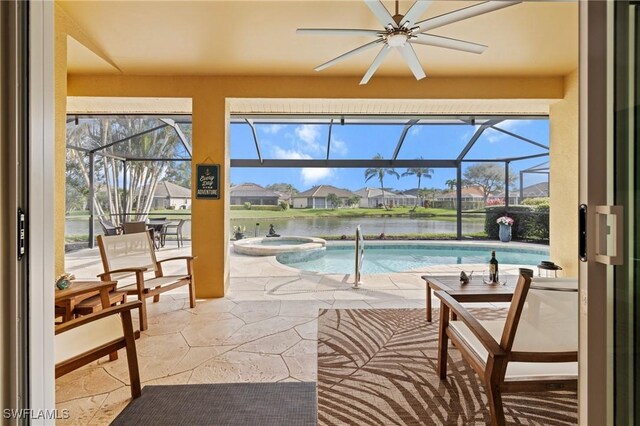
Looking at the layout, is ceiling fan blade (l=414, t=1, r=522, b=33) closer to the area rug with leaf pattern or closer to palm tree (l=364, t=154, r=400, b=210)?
the area rug with leaf pattern

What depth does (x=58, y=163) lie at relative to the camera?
2836 millimetres

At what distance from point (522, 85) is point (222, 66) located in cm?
413

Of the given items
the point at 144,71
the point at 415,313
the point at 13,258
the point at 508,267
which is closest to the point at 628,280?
the point at 13,258

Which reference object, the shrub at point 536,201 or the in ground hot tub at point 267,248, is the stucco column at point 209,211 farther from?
the shrub at point 536,201

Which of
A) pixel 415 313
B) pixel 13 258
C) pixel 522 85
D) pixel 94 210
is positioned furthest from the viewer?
pixel 94 210

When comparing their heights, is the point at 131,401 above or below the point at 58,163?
below

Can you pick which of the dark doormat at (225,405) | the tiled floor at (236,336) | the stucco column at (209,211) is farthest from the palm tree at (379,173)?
the dark doormat at (225,405)

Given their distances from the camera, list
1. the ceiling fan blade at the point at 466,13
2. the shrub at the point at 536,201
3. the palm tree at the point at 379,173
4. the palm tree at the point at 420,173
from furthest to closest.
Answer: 1. the palm tree at the point at 420,173
2. the palm tree at the point at 379,173
3. the shrub at the point at 536,201
4. the ceiling fan blade at the point at 466,13

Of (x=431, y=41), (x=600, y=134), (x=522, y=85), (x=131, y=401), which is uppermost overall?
(x=522, y=85)

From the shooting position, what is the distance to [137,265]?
3.72m

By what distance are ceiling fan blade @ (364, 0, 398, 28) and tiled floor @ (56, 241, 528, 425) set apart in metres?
2.77

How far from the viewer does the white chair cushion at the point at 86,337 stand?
1787mm

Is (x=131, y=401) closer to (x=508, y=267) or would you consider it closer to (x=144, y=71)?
(x=144, y=71)

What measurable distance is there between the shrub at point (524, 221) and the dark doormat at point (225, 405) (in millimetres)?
9413
